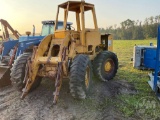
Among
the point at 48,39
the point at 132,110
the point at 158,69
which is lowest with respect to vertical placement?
the point at 132,110

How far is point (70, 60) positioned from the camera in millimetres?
6430

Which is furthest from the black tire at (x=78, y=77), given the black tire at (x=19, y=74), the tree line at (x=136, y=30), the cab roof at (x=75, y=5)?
the tree line at (x=136, y=30)

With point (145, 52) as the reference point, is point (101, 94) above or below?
below

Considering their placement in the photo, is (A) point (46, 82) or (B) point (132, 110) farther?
(A) point (46, 82)

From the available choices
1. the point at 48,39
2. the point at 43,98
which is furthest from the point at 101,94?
the point at 48,39

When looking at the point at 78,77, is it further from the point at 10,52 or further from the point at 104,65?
the point at 10,52

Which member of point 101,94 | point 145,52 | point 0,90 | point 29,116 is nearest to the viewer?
point 29,116

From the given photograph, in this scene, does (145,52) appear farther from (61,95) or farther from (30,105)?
(30,105)

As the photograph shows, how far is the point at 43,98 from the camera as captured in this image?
6258mm

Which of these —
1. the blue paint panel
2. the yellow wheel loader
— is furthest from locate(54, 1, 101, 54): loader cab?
the blue paint panel

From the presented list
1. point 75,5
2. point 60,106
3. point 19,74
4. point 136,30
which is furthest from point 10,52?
point 136,30

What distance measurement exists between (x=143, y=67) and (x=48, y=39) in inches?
209

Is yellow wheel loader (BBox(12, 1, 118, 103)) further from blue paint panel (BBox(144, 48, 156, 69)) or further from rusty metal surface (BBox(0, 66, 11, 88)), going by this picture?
blue paint panel (BBox(144, 48, 156, 69))

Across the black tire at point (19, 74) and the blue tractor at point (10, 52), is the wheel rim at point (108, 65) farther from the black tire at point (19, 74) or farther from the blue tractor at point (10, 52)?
the black tire at point (19, 74)
